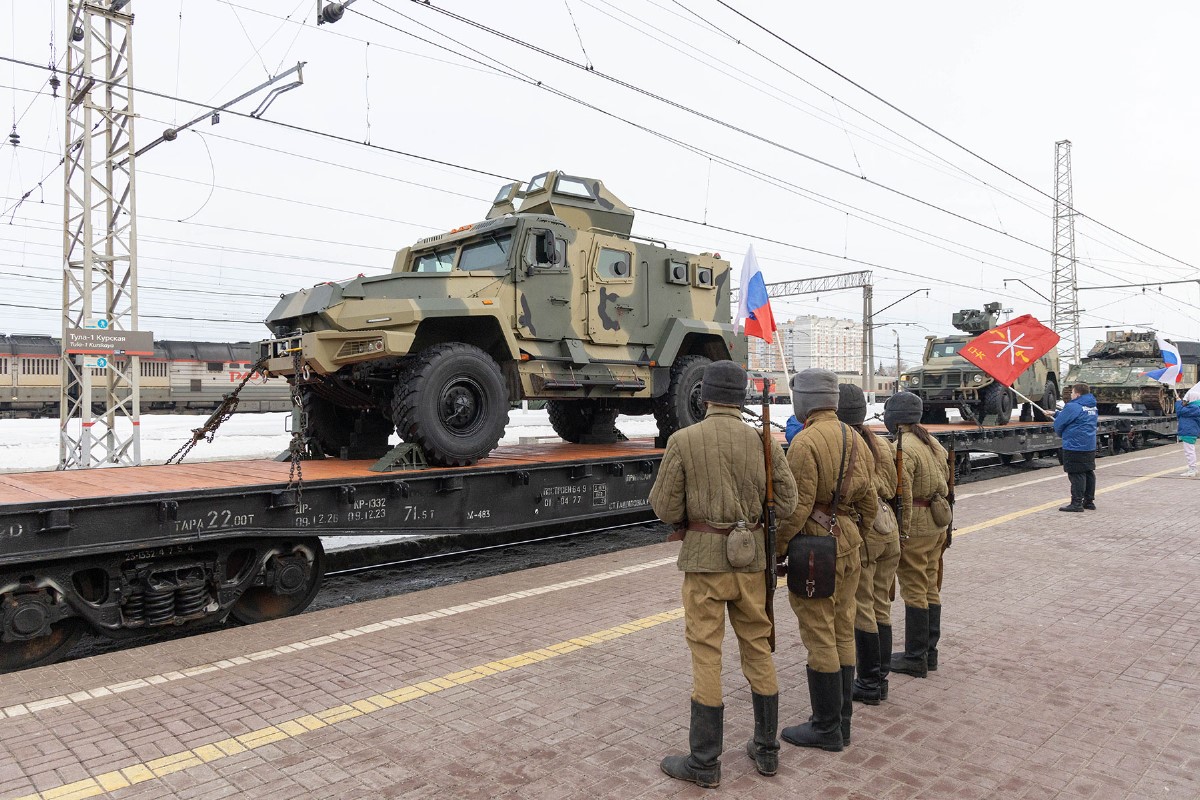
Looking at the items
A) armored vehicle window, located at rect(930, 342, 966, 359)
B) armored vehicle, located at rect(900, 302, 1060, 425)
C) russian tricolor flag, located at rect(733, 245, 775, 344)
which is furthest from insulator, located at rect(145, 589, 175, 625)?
armored vehicle window, located at rect(930, 342, 966, 359)

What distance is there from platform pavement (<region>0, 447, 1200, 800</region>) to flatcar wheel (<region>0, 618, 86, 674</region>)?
0.88 ft

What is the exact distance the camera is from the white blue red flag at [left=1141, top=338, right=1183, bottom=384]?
22.8m

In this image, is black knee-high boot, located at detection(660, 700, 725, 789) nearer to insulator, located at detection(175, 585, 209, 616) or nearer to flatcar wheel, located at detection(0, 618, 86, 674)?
insulator, located at detection(175, 585, 209, 616)

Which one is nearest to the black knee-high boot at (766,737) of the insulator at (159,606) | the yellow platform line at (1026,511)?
the insulator at (159,606)

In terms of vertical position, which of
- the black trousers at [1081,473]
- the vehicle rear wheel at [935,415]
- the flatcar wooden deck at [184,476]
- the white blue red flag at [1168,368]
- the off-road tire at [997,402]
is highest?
the white blue red flag at [1168,368]

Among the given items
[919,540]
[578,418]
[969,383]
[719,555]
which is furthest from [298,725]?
[969,383]

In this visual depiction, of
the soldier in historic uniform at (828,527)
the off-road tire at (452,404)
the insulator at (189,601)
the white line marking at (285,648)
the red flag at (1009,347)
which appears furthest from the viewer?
the red flag at (1009,347)

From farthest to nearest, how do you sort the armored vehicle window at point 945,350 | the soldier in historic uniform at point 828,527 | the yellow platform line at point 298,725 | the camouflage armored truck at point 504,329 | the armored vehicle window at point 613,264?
the armored vehicle window at point 945,350 < the armored vehicle window at point 613,264 < the camouflage armored truck at point 504,329 < the soldier in historic uniform at point 828,527 < the yellow platform line at point 298,725

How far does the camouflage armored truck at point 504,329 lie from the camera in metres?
7.27

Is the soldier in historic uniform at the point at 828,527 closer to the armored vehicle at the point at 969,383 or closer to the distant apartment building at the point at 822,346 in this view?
the armored vehicle at the point at 969,383

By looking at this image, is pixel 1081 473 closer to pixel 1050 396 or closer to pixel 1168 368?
pixel 1050 396

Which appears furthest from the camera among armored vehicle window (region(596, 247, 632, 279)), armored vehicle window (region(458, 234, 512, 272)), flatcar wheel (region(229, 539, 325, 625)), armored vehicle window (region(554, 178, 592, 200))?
armored vehicle window (region(554, 178, 592, 200))

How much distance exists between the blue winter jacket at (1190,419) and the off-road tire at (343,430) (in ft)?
47.8

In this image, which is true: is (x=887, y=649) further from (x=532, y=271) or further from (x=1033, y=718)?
(x=532, y=271)
